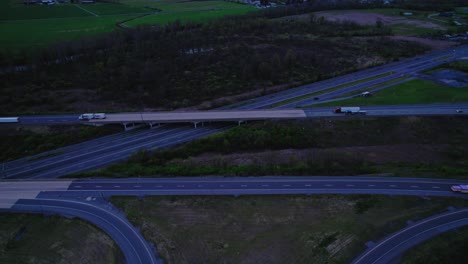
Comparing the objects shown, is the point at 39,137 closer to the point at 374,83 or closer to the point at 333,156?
the point at 333,156

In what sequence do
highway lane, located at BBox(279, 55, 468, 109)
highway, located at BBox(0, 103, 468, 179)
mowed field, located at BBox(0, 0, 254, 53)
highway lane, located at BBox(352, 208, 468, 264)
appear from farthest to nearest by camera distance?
1. mowed field, located at BBox(0, 0, 254, 53)
2. highway lane, located at BBox(279, 55, 468, 109)
3. highway, located at BBox(0, 103, 468, 179)
4. highway lane, located at BBox(352, 208, 468, 264)

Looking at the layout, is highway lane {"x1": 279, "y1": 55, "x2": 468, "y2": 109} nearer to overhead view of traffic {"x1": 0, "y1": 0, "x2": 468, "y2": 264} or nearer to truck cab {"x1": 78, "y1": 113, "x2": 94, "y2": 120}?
overhead view of traffic {"x1": 0, "y1": 0, "x2": 468, "y2": 264}

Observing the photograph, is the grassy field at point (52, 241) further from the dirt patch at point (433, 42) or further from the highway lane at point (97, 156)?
the dirt patch at point (433, 42)

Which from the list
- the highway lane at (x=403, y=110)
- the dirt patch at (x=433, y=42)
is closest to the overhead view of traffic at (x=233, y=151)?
the highway lane at (x=403, y=110)

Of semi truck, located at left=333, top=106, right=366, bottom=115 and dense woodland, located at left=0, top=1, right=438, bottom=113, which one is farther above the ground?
dense woodland, located at left=0, top=1, right=438, bottom=113

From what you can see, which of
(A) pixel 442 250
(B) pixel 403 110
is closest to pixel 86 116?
(A) pixel 442 250

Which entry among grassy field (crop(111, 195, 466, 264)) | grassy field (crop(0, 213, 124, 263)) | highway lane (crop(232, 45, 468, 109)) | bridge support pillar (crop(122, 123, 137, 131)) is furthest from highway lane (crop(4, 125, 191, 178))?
highway lane (crop(232, 45, 468, 109))
